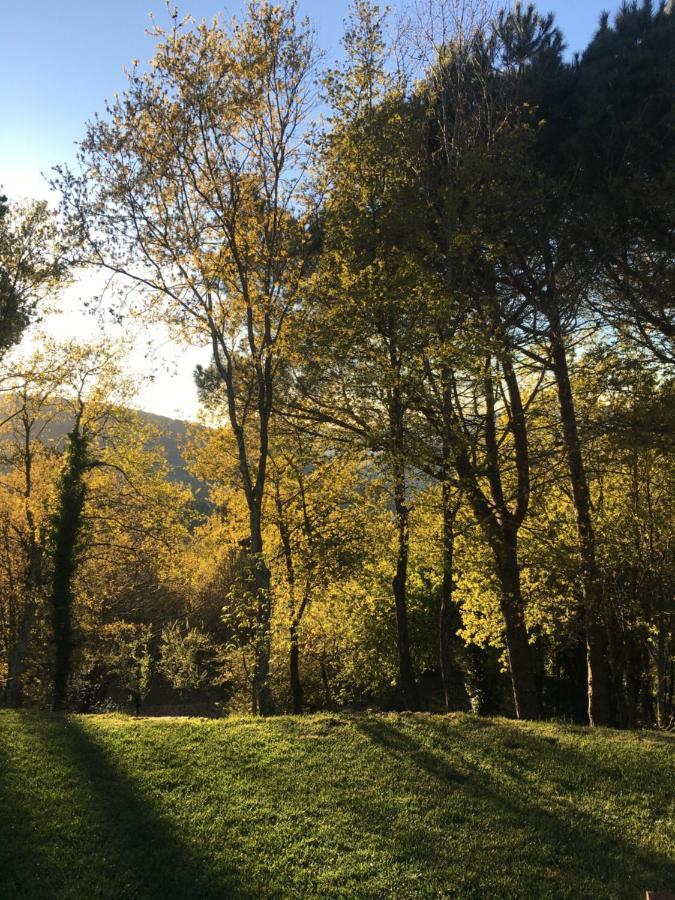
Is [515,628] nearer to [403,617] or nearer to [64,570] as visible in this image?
[403,617]

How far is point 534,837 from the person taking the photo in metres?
6.50

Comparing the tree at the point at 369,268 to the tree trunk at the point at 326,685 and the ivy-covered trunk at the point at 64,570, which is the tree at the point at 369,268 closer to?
the ivy-covered trunk at the point at 64,570

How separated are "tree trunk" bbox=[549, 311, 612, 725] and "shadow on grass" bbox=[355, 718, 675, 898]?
4.92 metres

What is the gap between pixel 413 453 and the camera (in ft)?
41.4

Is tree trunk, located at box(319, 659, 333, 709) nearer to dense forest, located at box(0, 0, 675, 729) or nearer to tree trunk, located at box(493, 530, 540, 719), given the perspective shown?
dense forest, located at box(0, 0, 675, 729)

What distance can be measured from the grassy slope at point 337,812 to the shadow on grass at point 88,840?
0.07ft

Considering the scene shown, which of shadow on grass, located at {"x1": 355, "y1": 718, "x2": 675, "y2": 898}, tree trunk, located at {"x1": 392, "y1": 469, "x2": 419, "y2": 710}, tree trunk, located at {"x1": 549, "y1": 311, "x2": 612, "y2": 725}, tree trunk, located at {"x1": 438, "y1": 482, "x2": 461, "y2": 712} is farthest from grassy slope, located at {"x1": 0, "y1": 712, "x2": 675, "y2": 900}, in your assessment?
tree trunk, located at {"x1": 392, "y1": 469, "x2": 419, "y2": 710}

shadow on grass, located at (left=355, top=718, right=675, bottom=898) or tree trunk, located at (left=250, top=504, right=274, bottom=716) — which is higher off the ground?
tree trunk, located at (left=250, top=504, right=274, bottom=716)

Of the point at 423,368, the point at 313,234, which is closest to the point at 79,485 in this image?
the point at 313,234

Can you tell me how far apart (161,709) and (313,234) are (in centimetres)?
2982


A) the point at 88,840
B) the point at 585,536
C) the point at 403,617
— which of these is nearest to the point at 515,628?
the point at 585,536

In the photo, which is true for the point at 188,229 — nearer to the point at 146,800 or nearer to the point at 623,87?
the point at 623,87

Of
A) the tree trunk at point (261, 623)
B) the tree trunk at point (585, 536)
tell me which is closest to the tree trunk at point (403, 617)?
the tree trunk at point (261, 623)

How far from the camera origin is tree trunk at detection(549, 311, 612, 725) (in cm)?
1295
